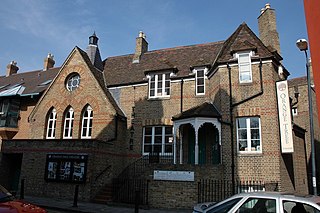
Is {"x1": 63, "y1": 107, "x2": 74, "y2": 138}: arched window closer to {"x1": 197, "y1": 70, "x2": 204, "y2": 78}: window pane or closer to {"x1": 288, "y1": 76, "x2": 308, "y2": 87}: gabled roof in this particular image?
{"x1": 197, "y1": 70, "x2": 204, "y2": 78}: window pane

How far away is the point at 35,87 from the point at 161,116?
12794 mm

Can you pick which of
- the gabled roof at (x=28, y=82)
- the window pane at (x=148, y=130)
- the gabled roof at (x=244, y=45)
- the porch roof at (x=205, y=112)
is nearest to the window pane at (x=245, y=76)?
the gabled roof at (x=244, y=45)

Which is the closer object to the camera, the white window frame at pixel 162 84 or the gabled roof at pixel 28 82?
the white window frame at pixel 162 84

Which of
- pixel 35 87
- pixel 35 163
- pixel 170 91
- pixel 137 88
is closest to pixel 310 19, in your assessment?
pixel 170 91

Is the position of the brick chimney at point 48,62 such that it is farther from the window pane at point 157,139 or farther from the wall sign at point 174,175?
the wall sign at point 174,175

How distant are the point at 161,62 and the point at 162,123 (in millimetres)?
5209

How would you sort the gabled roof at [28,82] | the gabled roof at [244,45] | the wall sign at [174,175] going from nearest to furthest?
the wall sign at [174,175] → the gabled roof at [244,45] → the gabled roof at [28,82]

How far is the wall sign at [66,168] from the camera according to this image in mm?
14570

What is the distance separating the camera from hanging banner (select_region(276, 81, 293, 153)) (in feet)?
43.9

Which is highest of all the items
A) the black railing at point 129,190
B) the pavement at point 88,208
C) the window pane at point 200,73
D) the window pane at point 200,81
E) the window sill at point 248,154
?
the window pane at point 200,73

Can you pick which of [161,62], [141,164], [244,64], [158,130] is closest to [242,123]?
A: [244,64]

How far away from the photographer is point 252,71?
14961 millimetres

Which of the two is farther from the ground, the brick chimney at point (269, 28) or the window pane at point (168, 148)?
the brick chimney at point (269, 28)

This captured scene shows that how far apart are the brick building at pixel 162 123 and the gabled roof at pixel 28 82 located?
374mm
